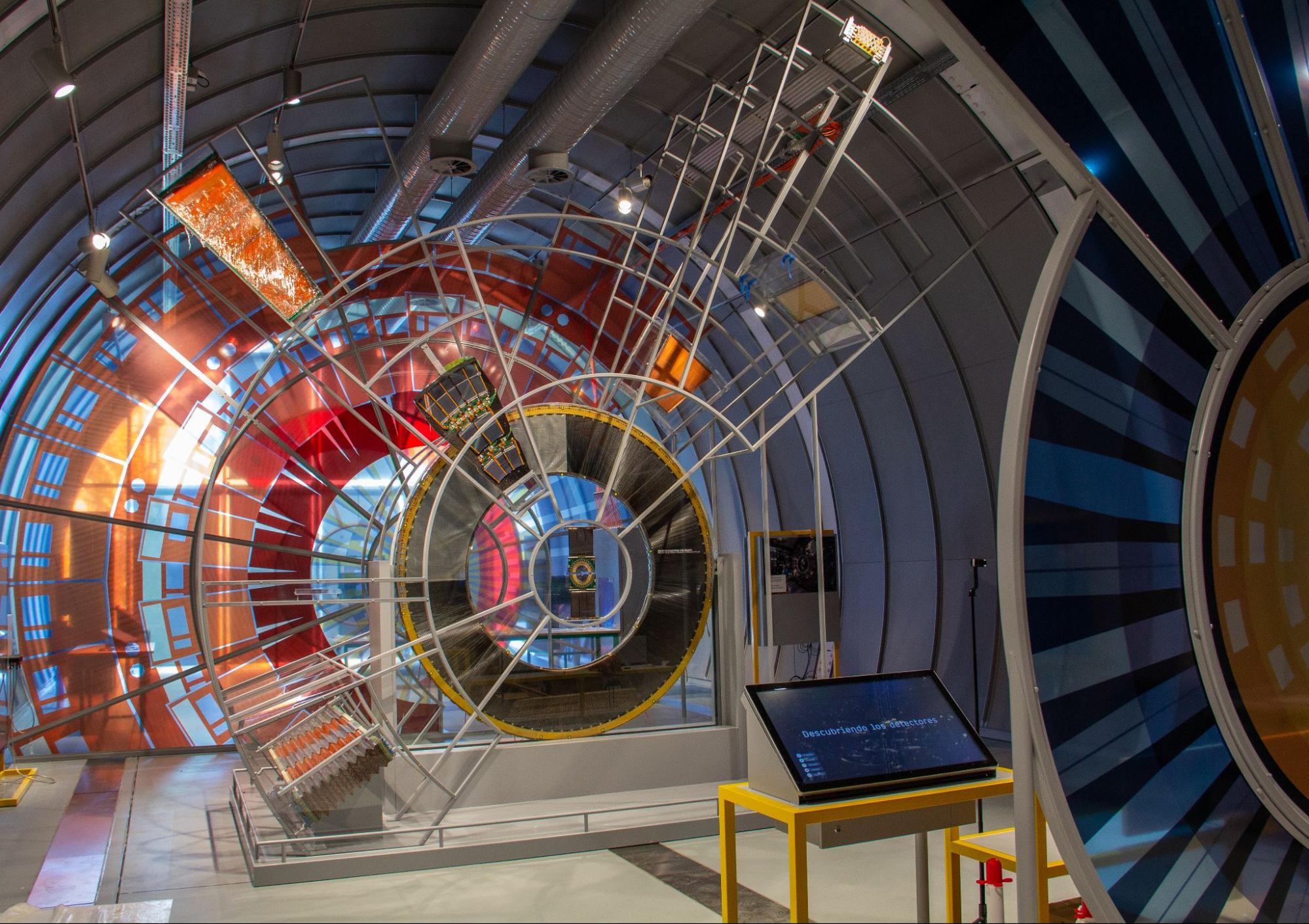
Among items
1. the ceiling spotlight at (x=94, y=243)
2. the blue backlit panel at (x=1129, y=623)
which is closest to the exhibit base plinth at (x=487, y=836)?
the blue backlit panel at (x=1129, y=623)

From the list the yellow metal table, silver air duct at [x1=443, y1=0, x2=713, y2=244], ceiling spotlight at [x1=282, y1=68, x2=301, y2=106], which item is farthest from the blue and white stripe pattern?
ceiling spotlight at [x1=282, y1=68, x2=301, y2=106]

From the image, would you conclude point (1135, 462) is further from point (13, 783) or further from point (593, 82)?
point (13, 783)

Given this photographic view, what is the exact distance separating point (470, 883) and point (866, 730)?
3.28 m

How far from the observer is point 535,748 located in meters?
8.30

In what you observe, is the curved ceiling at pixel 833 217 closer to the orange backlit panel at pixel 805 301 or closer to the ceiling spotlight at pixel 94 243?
the orange backlit panel at pixel 805 301

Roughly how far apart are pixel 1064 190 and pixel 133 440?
12.1 m

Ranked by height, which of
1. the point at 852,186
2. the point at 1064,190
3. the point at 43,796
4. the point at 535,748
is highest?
the point at 852,186

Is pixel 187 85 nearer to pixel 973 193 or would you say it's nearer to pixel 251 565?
pixel 251 565

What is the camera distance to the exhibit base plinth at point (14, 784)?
9.50 m

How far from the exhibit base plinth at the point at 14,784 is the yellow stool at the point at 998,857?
8.91m

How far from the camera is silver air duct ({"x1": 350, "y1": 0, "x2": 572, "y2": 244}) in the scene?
27.0ft

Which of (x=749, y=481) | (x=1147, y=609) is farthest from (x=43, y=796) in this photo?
(x=749, y=481)

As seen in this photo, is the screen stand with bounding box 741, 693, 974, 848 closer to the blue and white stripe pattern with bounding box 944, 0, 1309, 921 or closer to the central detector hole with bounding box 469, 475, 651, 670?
the blue and white stripe pattern with bounding box 944, 0, 1309, 921

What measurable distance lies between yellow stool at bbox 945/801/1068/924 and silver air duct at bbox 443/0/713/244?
6.28m
